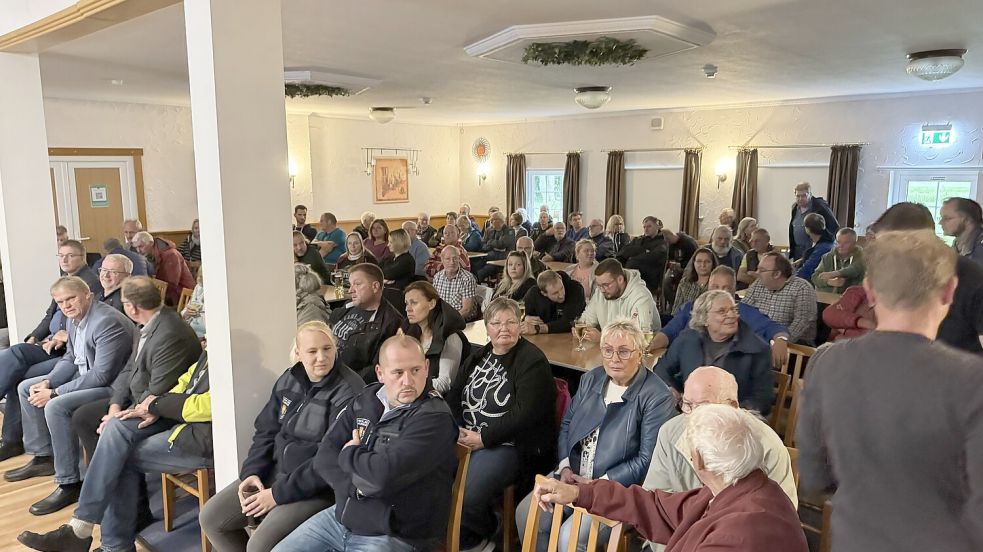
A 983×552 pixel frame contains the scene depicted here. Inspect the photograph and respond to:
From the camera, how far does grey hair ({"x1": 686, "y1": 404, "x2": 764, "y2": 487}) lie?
1580mm

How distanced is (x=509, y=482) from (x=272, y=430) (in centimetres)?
104

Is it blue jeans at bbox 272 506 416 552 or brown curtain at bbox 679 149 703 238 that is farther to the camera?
brown curtain at bbox 679 149 703 238

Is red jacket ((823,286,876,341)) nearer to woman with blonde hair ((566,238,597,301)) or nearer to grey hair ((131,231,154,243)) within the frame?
woman with blonde hair ((566,238,597,301))

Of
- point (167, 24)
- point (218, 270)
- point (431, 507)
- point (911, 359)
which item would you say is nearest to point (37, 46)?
point (167, 24)

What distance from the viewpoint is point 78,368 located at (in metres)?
3.95

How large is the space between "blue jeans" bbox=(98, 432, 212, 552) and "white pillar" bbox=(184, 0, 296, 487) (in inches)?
13.1

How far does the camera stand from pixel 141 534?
3.30 metres

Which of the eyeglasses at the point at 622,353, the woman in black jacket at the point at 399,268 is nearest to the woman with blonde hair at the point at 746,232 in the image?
the woman in black jacket at the point at 399,268

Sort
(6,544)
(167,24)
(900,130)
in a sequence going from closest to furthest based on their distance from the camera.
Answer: (6,544)
(167,24)
(900,130)

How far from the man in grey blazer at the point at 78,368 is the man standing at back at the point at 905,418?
3.65 m

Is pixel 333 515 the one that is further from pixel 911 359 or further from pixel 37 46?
pixel 37 46

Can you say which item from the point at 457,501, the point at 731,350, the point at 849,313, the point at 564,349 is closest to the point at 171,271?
the point at 564,349

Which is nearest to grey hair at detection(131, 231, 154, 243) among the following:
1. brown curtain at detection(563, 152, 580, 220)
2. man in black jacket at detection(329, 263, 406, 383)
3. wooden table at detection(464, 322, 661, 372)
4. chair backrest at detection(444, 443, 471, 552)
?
man in black jacket at detection(329, 263, 406, 383)

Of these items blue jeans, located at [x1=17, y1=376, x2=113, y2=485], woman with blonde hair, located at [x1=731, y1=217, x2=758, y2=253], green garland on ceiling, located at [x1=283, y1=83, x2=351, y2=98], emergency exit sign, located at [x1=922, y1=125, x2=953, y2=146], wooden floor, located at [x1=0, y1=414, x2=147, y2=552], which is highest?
green garland on ceiling, located at [x1=283, y1=83, x2=351, y2=98]
